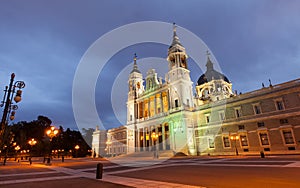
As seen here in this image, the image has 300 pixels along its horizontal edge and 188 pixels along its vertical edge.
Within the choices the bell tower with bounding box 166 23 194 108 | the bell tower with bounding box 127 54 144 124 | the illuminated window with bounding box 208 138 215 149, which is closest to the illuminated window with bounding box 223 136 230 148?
the illuminated window with bounding box 208 138 215 149

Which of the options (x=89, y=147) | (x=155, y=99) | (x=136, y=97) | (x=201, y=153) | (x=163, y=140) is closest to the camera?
(x=201, y=153)

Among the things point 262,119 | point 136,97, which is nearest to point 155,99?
point 136,97

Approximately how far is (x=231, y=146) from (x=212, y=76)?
34.7 meters

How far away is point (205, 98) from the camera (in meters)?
58.8

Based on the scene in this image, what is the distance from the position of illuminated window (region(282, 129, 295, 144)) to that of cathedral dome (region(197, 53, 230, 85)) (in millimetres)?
36638

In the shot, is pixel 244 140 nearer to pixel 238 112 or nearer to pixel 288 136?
pixel 238 112

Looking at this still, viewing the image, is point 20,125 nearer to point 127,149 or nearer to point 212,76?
point 127,149

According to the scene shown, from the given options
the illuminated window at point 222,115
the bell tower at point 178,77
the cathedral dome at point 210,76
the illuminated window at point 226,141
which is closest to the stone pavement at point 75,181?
the illuminated window at point 226,141

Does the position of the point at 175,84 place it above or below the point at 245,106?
above

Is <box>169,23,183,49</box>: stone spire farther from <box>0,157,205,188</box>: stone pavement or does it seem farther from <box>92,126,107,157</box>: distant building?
<box>92,126,107,157</box>: distant building

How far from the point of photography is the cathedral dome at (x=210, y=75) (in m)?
61.2

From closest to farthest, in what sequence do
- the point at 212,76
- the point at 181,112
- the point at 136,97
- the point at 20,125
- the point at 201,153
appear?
the point at 201,153 < the point at 181,112 < the point at 136,97 < the point at 212,76 < the point at 20,125

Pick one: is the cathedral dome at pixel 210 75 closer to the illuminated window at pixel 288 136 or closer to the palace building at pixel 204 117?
the palace building at pixel 204 117

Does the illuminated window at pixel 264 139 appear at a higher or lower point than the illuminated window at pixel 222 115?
lower
